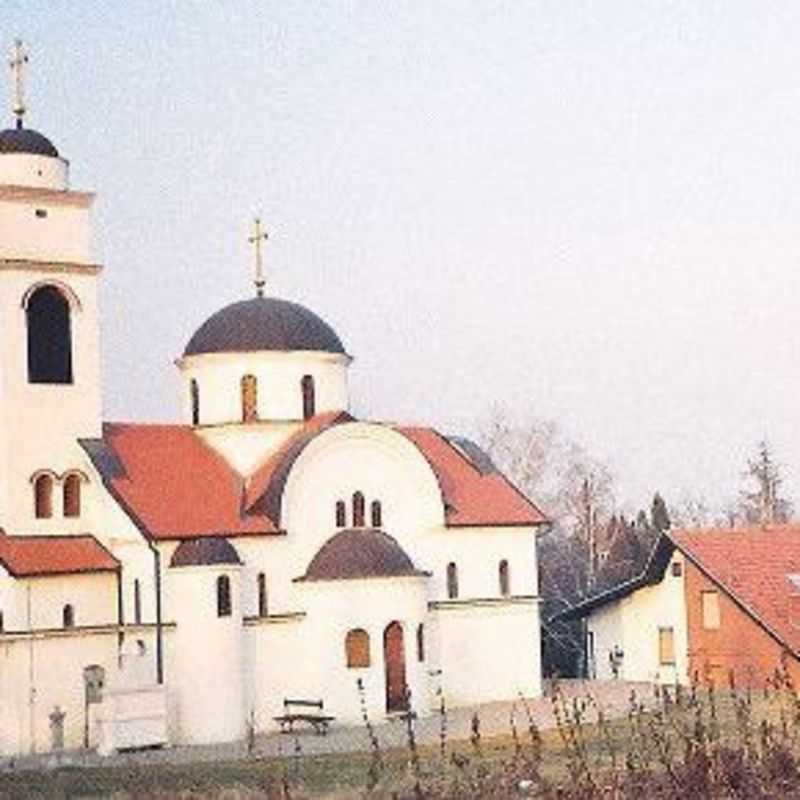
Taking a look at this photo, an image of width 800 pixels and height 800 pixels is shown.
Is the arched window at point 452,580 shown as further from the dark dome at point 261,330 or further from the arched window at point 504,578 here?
the dark dome at point 261,330

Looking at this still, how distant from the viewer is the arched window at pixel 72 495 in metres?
37.3

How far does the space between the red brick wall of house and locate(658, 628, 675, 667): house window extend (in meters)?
1.07

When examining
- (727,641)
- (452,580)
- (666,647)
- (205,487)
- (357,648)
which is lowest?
(666,647)

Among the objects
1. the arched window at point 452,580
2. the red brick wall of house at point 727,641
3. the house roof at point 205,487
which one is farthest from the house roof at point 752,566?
the arched window at point 452,580

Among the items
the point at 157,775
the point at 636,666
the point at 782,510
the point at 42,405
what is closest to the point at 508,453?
the point at 782,510

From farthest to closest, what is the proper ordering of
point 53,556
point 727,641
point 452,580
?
point 452,580, point 727,641, point 53,556

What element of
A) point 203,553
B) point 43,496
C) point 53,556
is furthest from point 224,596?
point 43,496

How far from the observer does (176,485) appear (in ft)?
127

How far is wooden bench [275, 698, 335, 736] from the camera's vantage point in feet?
118

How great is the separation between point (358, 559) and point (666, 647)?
411 inches

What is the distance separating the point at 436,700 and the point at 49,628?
10127 mm

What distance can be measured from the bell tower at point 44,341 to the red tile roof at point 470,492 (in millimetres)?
9082

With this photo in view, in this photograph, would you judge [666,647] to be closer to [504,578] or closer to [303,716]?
[504,578]

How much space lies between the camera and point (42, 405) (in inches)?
1454
